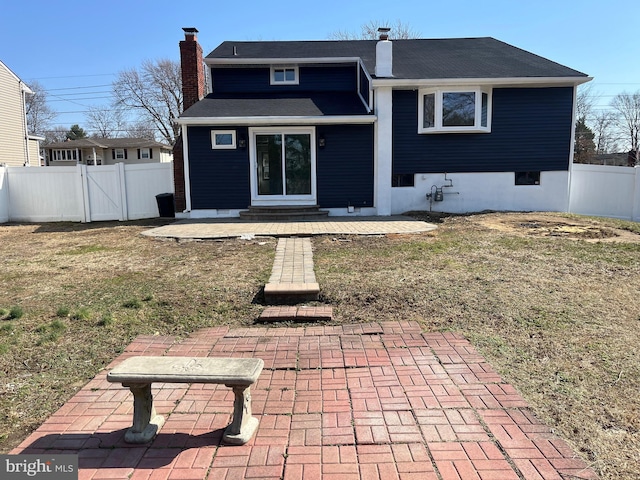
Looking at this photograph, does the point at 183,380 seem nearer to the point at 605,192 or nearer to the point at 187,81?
the point at 187,81

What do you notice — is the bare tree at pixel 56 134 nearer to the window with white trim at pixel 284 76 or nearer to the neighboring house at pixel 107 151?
the neighboring house at pixel 107 151

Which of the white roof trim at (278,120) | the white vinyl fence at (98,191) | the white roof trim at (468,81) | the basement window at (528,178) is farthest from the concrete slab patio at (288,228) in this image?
the basement window at (528,178)

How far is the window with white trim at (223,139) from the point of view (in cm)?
1348

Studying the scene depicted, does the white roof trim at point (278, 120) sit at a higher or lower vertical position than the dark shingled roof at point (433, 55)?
lower

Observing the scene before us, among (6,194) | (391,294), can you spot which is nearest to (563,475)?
(391,294)

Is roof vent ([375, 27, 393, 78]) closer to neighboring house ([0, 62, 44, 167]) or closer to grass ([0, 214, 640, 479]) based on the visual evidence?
grass ([0, 214, 640, 479])

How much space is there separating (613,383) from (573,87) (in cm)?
1299

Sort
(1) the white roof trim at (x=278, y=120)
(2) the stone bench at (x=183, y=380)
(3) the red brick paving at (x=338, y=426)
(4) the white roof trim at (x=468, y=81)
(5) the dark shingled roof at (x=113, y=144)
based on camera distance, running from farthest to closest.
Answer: (5) the dark shingled roof at (x=113, y=144)
(4) the white roof trim at (x=468, y=81)
(1) the white roof trim at (x=278, y=120)
(2) the stone bench at (x=183, y=380)
(3) the red brick paving at (x=338, y=426)

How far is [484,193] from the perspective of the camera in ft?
46.3

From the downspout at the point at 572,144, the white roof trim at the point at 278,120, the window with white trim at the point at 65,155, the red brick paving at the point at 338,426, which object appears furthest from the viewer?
the window with white trim at the point at 65,155

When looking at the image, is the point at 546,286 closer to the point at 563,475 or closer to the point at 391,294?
the point at 391,294

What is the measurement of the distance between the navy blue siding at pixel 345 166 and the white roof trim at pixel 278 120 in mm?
423

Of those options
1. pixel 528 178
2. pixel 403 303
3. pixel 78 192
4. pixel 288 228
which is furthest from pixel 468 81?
pixel 78 192

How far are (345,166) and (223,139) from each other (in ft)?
12.2
